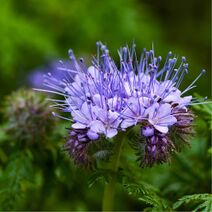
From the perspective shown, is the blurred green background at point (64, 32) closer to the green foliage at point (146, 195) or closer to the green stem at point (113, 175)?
the green stem at point (113, 175)

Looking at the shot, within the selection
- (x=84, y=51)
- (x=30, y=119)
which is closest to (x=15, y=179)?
(x=30, y=119)

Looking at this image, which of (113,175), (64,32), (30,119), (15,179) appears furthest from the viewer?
(64,32)

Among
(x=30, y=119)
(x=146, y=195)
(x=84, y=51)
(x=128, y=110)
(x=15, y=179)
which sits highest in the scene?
(x=84, y=51)

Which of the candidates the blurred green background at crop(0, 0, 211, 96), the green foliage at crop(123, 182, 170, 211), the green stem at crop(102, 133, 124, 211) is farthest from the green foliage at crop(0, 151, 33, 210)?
the blurred green background at crop(0, 0, 211, 96)

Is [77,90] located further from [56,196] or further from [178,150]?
[56,196]

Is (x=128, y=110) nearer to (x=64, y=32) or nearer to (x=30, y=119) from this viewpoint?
(x=30, y=119)

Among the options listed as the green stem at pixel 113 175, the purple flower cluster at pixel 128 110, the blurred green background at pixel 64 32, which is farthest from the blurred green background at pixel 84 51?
the purple flower cluster at pixel 128 110

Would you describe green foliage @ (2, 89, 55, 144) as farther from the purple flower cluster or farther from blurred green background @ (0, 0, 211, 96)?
blurred green background @ (0, 0, 211, 96)

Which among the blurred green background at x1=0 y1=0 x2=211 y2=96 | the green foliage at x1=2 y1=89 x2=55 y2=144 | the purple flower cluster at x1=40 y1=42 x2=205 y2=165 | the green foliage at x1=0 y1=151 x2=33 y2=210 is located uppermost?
the blurred green background at x1=0 y1=0 x2=211 y2=96

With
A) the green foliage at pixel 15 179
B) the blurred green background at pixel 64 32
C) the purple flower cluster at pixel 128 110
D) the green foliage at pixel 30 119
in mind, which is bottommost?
the green foliage at pixel 15 179
